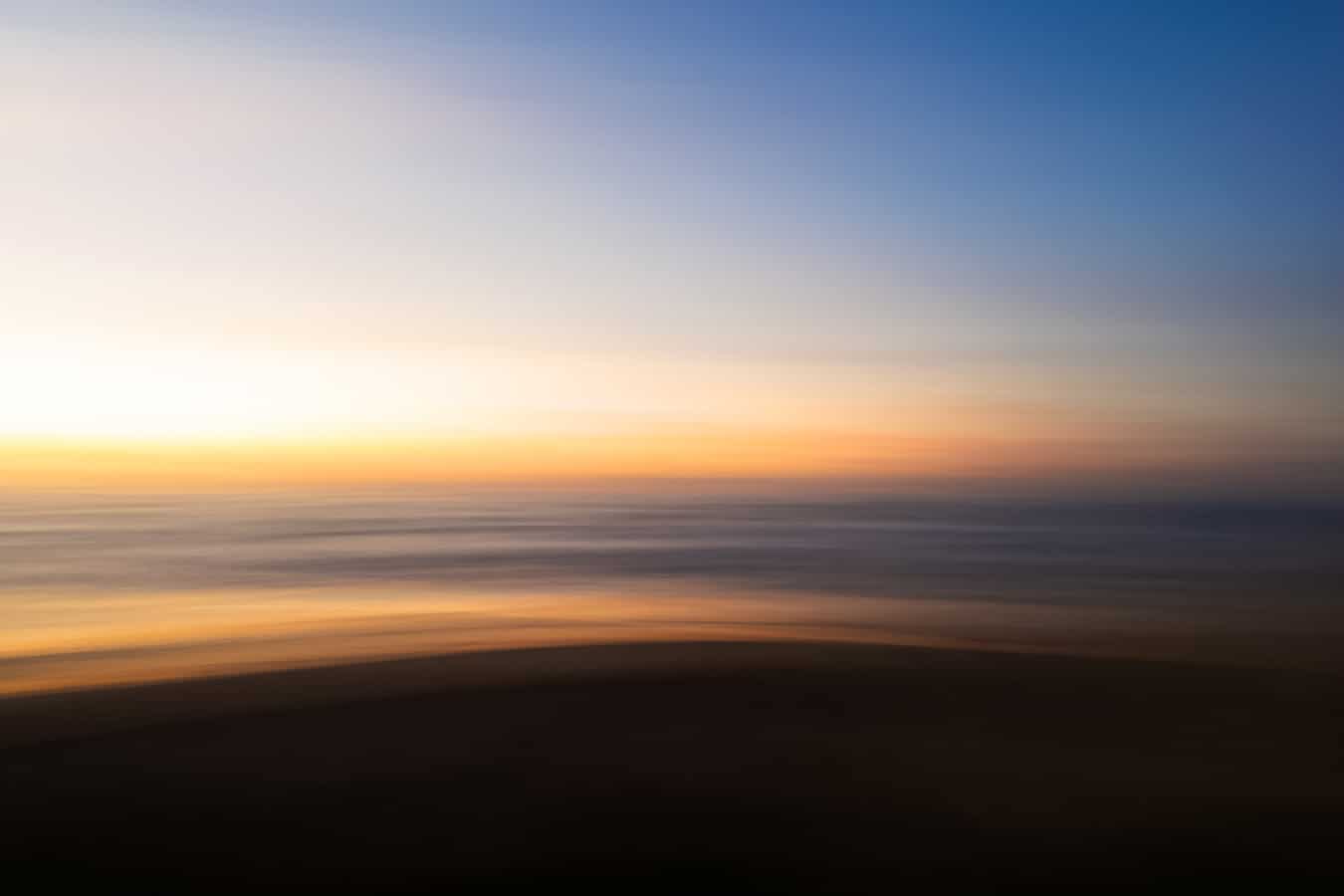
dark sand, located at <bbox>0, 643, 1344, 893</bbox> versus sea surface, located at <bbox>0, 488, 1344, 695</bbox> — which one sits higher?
dark sand, located at <bbox>0, 643, 1344, 893</bbox>

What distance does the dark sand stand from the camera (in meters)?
2.95

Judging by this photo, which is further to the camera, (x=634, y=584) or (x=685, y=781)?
(x=634, y=584)

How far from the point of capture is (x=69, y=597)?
9.12 metres

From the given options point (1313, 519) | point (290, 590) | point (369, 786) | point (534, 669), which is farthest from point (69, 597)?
point (1313, 519)

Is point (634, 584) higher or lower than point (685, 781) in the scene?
lower

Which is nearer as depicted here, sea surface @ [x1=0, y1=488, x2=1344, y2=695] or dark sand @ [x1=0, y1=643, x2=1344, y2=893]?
dark sand @ [x1=0, y1=643, x2=1344, y2=893]

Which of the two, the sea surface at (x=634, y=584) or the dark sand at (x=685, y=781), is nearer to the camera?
the dark sand at (x=685, y=781)

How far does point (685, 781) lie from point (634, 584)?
690 cm

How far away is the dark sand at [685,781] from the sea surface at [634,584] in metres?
1.53

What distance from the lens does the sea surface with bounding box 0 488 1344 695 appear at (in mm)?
6914

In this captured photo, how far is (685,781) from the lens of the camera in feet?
11.8

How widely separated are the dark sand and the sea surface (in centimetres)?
153

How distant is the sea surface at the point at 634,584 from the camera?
691 centimetres

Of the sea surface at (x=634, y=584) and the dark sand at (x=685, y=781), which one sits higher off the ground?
the dark sand at (x=685, y=781)
